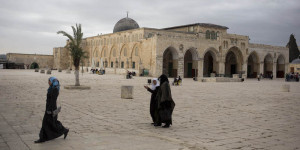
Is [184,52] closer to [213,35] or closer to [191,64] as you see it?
[191,64]

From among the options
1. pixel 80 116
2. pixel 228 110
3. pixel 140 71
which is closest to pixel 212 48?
pixel 140 71

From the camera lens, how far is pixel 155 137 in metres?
5.63

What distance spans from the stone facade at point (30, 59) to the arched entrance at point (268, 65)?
1862 inches

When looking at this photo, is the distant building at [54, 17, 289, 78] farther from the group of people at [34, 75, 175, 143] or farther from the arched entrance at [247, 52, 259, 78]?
the group of people at [34, 75, 175, 143]

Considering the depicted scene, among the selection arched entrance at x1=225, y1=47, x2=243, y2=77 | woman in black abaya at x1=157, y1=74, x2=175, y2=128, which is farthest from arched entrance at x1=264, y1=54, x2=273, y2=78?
woman in black abaya at x1=157, y1=74, x2=175, y2=128

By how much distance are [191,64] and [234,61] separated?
9163 mm

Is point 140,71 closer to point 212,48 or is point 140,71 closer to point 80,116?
point 212,48

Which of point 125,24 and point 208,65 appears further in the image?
point 125,24

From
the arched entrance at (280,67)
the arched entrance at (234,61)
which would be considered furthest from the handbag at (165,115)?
the arched entrance at (280,67)

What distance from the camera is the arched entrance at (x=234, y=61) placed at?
43.0 meters

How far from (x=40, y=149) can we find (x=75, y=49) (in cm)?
1301

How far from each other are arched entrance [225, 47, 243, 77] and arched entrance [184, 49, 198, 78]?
239 inches

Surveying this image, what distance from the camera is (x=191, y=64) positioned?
136ft

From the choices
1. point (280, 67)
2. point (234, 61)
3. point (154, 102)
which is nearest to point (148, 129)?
point (154, 102)
